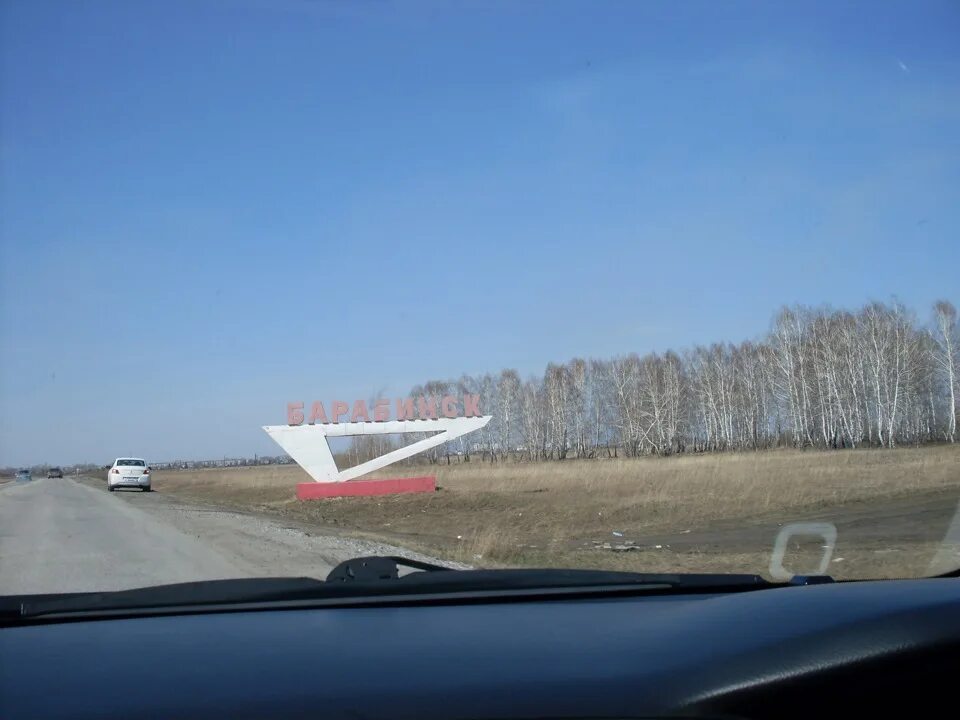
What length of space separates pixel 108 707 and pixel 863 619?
6.97ft

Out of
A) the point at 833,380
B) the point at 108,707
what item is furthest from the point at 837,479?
the point at 833,380

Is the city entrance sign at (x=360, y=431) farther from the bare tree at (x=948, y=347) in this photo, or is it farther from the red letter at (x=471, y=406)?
the bare tree at (x=948, y=347)

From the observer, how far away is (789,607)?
3.06m

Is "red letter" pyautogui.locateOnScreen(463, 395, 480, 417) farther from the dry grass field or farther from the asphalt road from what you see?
the asphalt road

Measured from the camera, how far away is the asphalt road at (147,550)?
414 inches

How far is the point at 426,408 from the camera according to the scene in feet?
137

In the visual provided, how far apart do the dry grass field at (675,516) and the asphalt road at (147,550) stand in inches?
86.0

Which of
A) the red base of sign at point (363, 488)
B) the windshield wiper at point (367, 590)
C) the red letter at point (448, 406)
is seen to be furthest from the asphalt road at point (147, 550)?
the red letter at point (448, 406)

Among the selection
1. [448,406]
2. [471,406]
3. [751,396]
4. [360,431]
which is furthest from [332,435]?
[751,396]

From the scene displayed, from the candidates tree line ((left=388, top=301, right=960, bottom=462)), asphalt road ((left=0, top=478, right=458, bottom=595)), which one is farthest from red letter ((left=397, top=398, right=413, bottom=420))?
tree line ((left=388, top=301, right=960, bottom=462))

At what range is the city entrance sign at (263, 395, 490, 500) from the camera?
36.4 metres

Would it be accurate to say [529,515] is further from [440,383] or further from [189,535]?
[440,383]

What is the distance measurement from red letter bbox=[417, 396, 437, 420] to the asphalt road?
785 inches

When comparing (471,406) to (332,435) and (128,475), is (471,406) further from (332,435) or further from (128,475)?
(128,475)
